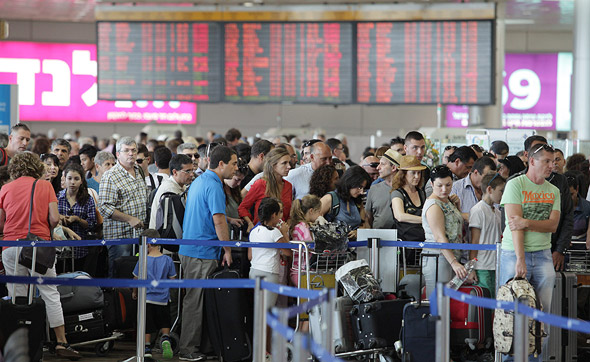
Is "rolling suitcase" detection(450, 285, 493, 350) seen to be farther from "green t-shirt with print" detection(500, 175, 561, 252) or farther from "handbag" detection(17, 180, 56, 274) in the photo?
"handbag" detection(17, 180, 56, 274)

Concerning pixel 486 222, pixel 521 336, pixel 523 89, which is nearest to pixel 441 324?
pixel 521 336

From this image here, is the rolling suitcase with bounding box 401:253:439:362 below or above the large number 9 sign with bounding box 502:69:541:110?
below

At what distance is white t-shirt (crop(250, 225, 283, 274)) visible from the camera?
21.8 ft

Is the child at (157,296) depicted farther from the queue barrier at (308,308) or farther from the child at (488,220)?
the child at (488,220)

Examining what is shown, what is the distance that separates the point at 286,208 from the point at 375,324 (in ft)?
5.04

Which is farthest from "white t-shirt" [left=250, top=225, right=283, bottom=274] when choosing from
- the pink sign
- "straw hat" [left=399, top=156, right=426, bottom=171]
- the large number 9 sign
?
the large number 9 sign

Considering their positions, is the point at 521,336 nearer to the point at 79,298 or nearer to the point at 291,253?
the point at 291,253

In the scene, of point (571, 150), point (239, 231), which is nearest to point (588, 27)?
point (571, 150)

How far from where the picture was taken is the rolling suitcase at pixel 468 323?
6.28 m

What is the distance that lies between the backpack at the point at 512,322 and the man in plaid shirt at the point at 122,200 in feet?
11.0

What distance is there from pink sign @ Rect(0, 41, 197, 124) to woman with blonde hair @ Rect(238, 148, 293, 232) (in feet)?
59.5

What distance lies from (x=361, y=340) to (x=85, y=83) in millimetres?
20631

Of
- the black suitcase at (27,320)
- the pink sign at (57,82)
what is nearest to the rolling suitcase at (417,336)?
the black suitcase at (27,320)

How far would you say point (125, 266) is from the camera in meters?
7.30
